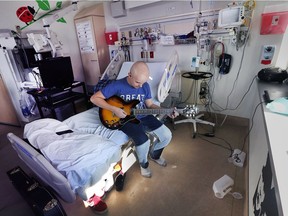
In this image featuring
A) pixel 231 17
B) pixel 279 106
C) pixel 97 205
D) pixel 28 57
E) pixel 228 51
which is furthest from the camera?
pixel 28 57

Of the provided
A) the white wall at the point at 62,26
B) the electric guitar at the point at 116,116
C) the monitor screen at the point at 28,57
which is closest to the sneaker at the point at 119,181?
the electric guitar at the point at 116,116

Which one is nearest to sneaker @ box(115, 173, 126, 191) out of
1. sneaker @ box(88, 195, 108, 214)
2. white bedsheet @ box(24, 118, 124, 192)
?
sneaker @ box(88, 195, 108, 214)

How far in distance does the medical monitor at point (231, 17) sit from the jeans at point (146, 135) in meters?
1.40

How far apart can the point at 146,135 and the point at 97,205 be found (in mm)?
688

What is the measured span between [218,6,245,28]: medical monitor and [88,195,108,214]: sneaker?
226 cm

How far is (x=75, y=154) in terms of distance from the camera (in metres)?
1.18

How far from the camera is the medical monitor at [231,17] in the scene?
186 cm

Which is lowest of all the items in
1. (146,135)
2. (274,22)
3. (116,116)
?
(146,135)

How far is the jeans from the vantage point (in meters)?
1.48

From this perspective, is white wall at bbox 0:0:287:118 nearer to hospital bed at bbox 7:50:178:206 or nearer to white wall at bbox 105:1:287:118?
white wall at bbox 105:1:287:118

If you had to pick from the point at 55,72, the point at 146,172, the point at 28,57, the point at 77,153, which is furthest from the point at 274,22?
the point at 28,57

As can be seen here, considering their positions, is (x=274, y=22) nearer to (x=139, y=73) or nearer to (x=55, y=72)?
(x=139, y=73)

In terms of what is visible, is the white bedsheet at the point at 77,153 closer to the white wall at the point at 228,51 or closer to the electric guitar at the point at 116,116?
the electric guitar at the point at 116,116

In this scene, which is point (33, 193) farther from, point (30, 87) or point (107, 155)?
point (30, 87)
